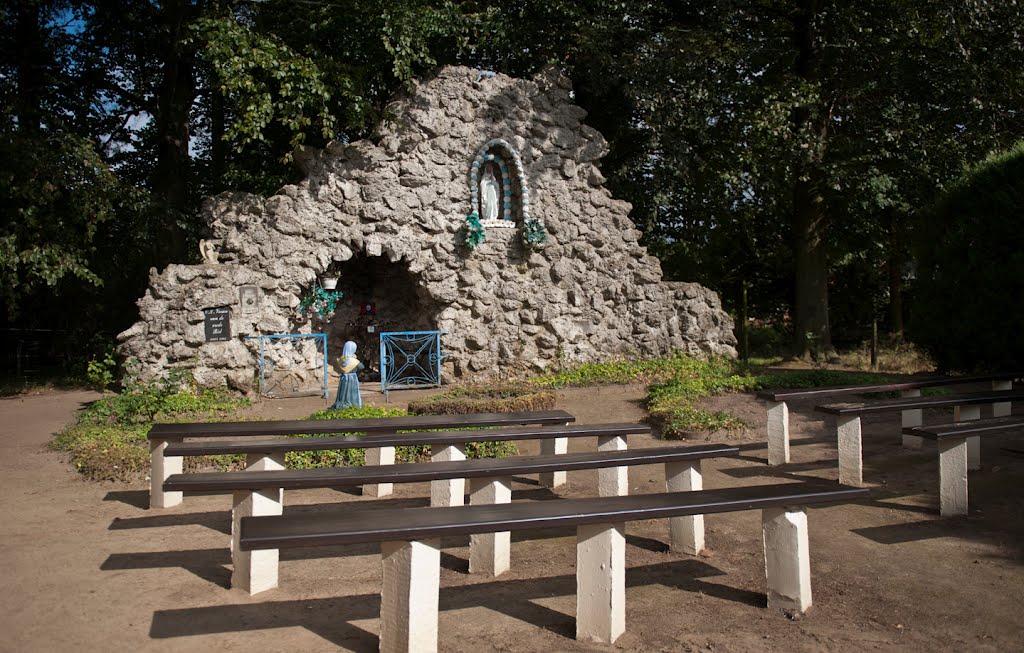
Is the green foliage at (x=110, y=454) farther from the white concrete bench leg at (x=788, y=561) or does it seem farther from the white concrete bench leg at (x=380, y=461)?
the white concrete bench leg at (x=788, y=561)

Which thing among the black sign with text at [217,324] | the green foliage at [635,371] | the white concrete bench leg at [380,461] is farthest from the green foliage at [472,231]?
the white concrete bench leg at [380,461]

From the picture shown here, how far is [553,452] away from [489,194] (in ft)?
25.1

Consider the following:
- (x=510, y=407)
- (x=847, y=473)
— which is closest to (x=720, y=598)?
(x=847, y=473)

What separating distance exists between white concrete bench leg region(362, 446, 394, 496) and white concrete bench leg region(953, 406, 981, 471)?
4.53 meters

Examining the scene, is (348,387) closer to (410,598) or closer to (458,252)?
(458,252)

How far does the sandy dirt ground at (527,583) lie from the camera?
3242 millimetres

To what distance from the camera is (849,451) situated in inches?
227

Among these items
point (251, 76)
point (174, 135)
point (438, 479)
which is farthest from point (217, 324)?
point (438, 479)

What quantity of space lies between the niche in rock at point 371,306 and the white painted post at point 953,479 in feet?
31.0

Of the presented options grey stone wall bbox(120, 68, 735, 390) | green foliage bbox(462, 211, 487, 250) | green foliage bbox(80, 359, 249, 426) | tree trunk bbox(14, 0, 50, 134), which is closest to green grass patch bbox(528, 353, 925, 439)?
grey stone wall bbox(120, 68, 735, 390)

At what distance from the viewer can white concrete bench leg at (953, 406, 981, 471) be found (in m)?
5.98

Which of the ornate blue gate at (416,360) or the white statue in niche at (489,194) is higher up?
the white statue in niche at (489,194)

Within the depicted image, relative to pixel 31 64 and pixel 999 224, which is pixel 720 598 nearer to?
pixel 999 224

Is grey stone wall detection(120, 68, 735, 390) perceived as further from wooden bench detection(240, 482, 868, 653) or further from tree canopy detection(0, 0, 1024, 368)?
wooden bench detection(240, 482, 868, 653)
